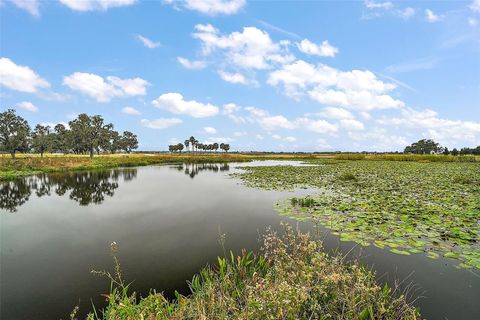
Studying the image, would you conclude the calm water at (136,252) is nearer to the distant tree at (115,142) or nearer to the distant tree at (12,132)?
the distant tree at (12,132)

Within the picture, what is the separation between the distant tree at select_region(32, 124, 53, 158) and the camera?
3613 inches

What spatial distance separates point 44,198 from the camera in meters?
17.5

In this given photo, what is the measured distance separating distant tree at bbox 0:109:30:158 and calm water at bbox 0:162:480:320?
7961 cm

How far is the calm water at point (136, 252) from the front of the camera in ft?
18.3

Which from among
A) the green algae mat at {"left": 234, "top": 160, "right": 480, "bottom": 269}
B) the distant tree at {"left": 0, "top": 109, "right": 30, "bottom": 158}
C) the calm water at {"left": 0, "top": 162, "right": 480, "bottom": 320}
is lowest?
the calm water at {"left": 0, "top": 162, "right": 480, "bottom": 320}

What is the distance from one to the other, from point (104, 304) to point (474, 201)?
17.6 meters

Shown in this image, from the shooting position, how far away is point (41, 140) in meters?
92.0

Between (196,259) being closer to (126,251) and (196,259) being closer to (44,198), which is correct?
(126,251)

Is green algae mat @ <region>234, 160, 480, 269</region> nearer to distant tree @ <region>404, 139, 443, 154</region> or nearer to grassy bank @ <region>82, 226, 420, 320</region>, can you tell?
grassy bank @ <region>82, 226, 420, 320</region>

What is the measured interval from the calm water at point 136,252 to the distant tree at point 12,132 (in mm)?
79607

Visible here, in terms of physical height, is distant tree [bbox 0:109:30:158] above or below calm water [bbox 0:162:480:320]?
above

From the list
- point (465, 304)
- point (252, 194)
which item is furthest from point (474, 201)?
point (252, 194)

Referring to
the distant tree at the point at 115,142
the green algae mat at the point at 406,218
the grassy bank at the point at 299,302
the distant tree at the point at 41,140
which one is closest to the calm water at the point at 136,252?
Result: the green algae mat at the point at 406,218

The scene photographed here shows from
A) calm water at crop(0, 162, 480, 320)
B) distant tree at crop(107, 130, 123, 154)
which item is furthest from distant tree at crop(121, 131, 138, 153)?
calm water at crop(0, 162, 480, 320)
